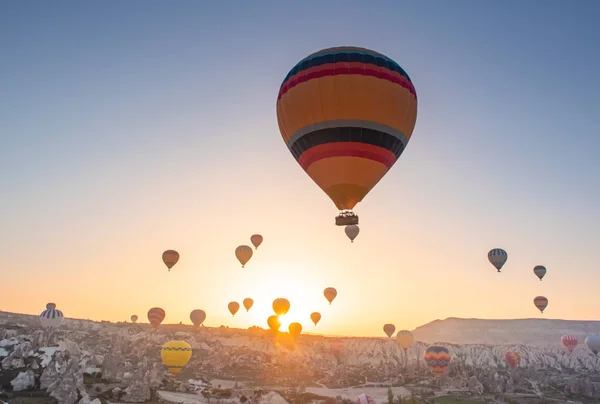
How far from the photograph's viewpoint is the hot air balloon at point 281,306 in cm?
8356

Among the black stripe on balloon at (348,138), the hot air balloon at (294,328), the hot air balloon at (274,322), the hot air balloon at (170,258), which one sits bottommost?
the hot air balloon at (294,328)

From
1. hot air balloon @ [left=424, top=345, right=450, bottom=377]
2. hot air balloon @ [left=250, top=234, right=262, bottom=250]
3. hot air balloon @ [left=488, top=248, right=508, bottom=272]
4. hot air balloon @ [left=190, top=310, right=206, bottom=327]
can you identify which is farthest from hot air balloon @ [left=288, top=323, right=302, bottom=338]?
hot air balloon @ [left=488, top=248, right=508, bottom=272]

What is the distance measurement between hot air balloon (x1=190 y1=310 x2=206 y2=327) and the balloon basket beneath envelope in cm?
7180

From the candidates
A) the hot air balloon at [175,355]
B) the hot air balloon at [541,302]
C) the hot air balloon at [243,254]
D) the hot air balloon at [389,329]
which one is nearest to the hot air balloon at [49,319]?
the hot air balloon at [175,355]

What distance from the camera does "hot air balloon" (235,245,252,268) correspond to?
6259cm

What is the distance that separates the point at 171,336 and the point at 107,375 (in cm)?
5302

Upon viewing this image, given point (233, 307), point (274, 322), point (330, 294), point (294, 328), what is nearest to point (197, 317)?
point (233, 307)

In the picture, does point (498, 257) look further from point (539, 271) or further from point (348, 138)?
point (348, 138)

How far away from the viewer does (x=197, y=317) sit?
293 feet

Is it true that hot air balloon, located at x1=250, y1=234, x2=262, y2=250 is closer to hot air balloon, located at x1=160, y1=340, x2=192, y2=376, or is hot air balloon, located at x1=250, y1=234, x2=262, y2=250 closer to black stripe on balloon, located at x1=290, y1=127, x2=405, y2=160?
hot air balloon, located at x1=160, y1=340, x2=192, y2=376

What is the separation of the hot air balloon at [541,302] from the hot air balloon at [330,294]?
140ft

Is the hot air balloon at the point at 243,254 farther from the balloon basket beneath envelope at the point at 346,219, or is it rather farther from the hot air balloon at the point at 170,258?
the balloon basket beneath envelope at the point at 346,219

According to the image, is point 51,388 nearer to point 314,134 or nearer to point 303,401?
point 303,401

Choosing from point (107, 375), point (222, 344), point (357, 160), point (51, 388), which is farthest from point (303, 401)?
point (222, 344)
